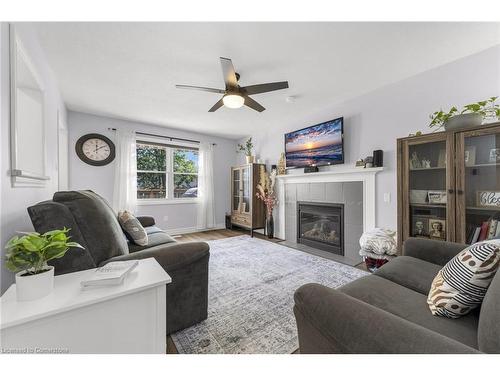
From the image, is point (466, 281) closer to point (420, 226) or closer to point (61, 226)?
point (420, 226)

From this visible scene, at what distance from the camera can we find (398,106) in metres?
2.57

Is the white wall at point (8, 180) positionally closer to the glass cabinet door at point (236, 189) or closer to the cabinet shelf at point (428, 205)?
the cabinet shelf at point (428, 205)

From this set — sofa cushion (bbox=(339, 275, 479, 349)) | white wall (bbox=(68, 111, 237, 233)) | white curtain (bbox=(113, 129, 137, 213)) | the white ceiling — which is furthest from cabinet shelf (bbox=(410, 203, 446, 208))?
white curtain (bbox=(113, 129, 137, 213))

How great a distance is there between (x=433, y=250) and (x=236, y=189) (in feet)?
12.6

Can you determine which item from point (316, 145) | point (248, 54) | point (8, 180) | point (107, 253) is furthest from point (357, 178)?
point (8, 180)

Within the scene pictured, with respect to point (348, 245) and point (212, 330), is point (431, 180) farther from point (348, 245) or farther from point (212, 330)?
point (212, 330)

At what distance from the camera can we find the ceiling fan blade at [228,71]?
170cm

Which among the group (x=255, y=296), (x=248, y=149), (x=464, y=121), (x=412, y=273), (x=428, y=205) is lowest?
(x=255, y=296)

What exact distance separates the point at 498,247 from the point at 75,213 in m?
2.17

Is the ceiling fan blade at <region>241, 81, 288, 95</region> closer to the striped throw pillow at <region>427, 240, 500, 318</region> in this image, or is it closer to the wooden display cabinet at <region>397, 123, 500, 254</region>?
the wooden display cabinet at <region>397, 123, 500, 254</region>

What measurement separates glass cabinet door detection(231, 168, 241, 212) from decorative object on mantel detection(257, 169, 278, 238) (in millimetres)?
695

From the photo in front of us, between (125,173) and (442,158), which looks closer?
(442,158)
